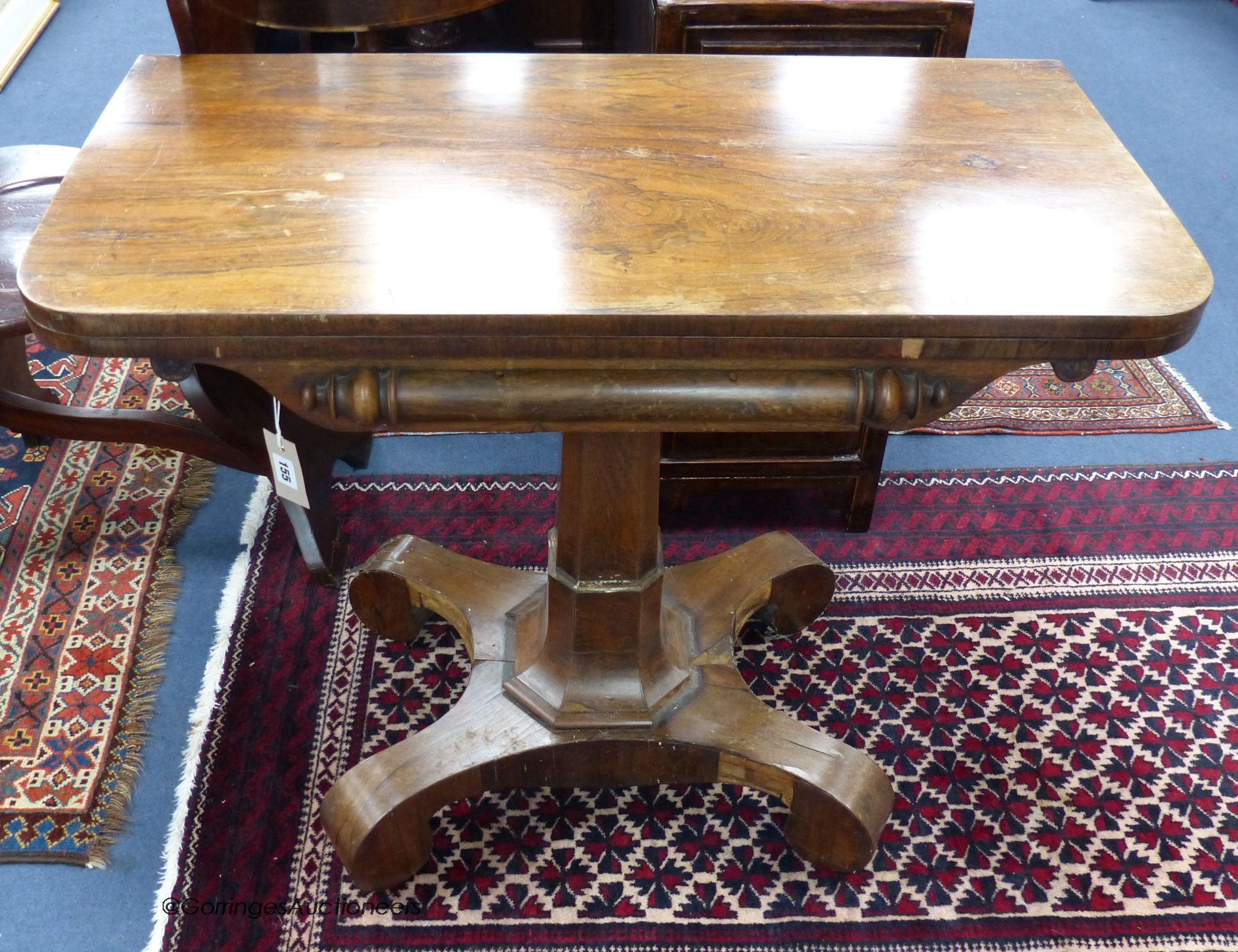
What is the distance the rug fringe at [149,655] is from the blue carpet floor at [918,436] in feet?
0.05

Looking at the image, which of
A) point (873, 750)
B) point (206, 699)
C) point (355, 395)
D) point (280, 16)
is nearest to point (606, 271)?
point (355, 395)

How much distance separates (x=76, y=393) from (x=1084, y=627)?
6.14 ft

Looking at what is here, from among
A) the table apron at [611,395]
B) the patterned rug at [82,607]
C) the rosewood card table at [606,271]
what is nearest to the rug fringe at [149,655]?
the patterned rug at [82,607]

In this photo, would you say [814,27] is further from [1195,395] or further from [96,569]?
[96,569]

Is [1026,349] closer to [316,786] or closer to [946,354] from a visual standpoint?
[946,354]

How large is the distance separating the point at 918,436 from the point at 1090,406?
37 cm

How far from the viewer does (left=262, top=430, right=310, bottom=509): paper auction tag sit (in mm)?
1234

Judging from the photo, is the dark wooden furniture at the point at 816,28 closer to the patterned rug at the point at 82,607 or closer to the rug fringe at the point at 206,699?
the rug fringe at the point at 206,699

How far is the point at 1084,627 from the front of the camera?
1682mm

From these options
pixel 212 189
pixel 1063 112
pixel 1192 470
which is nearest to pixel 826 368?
pixel 1063 112

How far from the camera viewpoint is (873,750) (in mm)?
1510

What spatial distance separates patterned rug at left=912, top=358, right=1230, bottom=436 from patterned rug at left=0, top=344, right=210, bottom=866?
4.62ft

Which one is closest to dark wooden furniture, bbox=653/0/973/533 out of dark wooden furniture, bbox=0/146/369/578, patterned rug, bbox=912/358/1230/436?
patterned rug, bbox=912/358/1230/436

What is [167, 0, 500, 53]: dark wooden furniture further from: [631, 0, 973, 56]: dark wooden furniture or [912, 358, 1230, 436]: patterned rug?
[912, 358, 1230, 436]: patterned rug
